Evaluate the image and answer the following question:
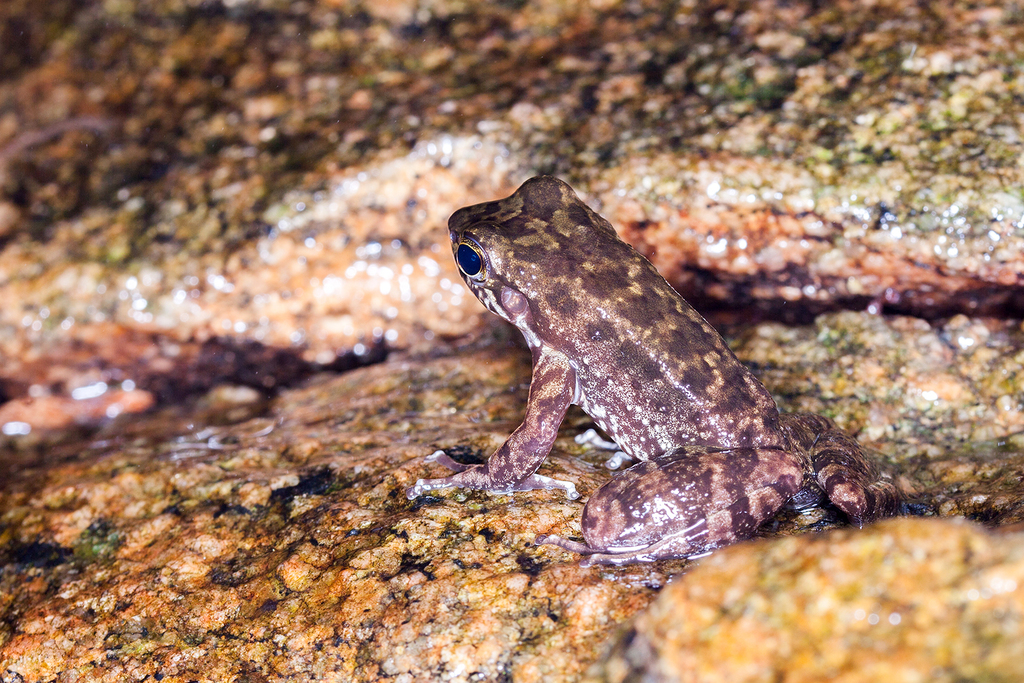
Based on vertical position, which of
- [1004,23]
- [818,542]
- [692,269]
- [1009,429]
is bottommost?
[1009,429]

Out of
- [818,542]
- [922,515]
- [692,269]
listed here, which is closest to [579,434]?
[692,269]

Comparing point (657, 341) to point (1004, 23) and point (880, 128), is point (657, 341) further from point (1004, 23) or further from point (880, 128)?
point (1004, 23)

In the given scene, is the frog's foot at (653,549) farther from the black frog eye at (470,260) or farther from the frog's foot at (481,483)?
the black frog eye at (470,260)

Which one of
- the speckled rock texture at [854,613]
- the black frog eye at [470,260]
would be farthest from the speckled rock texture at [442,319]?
the black frog eye at [470,260]

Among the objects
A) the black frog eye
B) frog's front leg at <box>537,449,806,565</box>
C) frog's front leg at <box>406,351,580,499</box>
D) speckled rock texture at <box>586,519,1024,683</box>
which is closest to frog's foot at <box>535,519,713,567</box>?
frog's front leg at <box>537,449,806,565</box>

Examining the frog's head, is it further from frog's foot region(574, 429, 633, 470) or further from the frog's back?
frog's foot region(574, 429, 633, 470)

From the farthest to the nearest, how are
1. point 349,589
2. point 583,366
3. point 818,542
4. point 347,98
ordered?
1. point 347,98
2. point 583,366
3. point 349,589
4. point 818,542

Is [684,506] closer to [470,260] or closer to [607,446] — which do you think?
[607,446]
